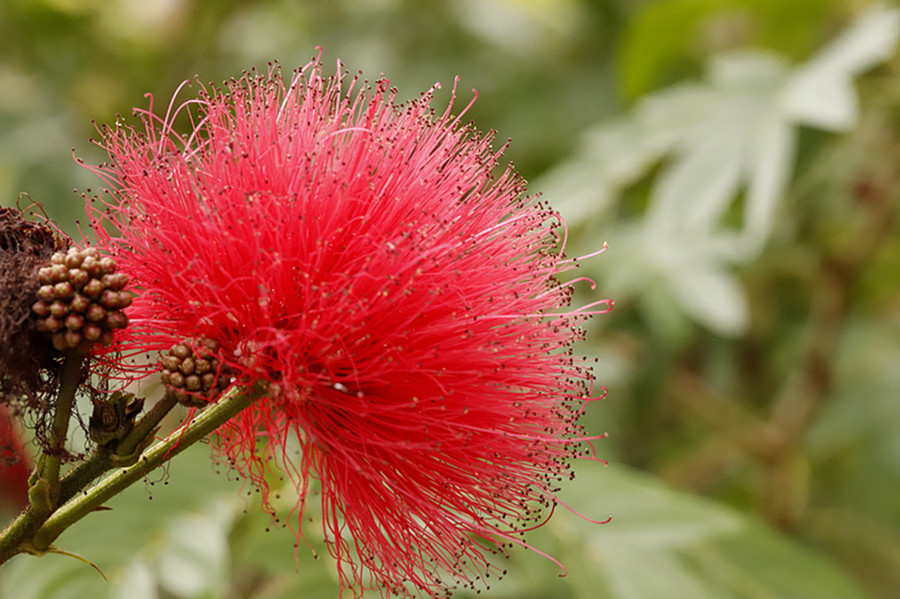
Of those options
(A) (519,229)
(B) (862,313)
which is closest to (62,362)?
(A) (519,229)

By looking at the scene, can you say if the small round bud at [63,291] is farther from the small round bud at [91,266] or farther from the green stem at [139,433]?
the green stem at [139,433]

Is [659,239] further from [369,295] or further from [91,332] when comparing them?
[91,332]

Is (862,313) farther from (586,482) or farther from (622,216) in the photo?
(586,482)

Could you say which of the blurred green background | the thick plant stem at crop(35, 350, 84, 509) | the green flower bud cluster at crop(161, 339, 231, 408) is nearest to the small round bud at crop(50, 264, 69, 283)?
the thick plant stem at crop(35, 350, 84, 509)

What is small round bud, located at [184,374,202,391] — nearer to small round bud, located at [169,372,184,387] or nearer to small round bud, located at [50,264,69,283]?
small round bud, located at [169,372,184,387]

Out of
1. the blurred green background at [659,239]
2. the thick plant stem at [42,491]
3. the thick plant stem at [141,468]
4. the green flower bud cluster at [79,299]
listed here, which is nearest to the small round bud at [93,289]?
the green flower bud cluster at [79,299]
